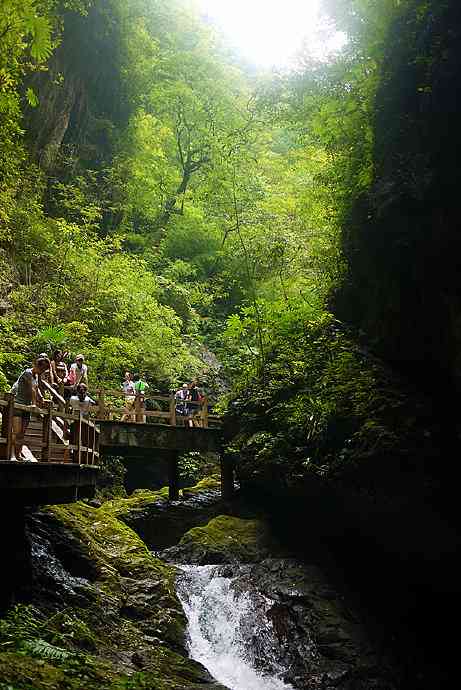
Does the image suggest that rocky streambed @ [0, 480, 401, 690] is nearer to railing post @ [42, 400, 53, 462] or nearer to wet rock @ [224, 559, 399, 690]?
wet rock @ [224, 559, 399, 690]

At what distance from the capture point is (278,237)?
23516 mm

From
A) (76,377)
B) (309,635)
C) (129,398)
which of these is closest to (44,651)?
(309,635)

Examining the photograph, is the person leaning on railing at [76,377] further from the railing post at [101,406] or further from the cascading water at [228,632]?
the cascading water at [228,632]

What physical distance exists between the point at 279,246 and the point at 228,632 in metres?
12.8

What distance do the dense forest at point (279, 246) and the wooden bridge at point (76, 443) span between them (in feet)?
5.62

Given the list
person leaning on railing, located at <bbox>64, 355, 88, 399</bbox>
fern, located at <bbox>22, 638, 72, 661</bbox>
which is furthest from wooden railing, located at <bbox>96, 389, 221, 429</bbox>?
fern, located at <bbox>22, 638, 72, 661</bbox>

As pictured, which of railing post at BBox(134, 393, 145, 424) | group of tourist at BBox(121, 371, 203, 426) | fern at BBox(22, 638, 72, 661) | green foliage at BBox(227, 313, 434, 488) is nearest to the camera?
fern at BBox(22, 638, 72, 661)

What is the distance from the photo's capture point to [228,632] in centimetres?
1138

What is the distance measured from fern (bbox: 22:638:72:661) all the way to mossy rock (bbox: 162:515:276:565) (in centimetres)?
686

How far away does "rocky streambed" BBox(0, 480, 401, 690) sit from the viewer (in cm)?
800

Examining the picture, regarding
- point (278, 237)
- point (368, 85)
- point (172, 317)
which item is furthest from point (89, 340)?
point (368, 85)

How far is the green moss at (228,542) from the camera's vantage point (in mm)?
14148

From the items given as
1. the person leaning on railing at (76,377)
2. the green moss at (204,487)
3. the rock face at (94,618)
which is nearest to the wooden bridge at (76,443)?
the green moss at (204,487)

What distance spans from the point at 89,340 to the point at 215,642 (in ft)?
43.2
